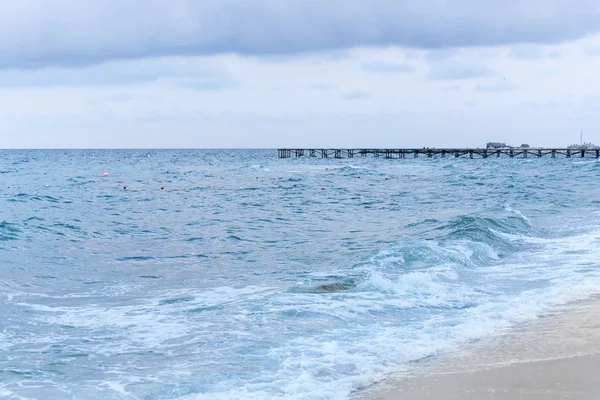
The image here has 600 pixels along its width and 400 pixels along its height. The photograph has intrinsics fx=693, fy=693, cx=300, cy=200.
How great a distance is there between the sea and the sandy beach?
13.0 inches

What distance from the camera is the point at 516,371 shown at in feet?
24.2

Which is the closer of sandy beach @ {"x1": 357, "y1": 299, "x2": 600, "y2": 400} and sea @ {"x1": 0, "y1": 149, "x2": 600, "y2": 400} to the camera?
sandy beach @ {"x1": 357, "y1": 299, "x2": 600, "y2": 400}

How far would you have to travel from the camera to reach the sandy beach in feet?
22.0

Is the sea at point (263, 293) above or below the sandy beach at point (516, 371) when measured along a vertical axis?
below

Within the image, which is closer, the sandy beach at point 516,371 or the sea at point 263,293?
the sandy beach at point 516,371

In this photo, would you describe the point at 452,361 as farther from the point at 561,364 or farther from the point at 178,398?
the point at 178,398

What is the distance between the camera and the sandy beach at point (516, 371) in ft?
22.0

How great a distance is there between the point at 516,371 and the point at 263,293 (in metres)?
5.84

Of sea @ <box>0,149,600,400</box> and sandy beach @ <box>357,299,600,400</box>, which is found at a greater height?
sandy beach @ <box>357,299,600,400</box>

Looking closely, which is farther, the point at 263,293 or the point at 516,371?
the point at 263,293

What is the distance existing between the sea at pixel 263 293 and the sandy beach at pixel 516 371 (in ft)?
1.08

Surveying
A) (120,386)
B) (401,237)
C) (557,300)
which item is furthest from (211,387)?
(401,237)

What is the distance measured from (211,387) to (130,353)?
74.1 inches

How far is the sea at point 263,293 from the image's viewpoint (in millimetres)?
7871
